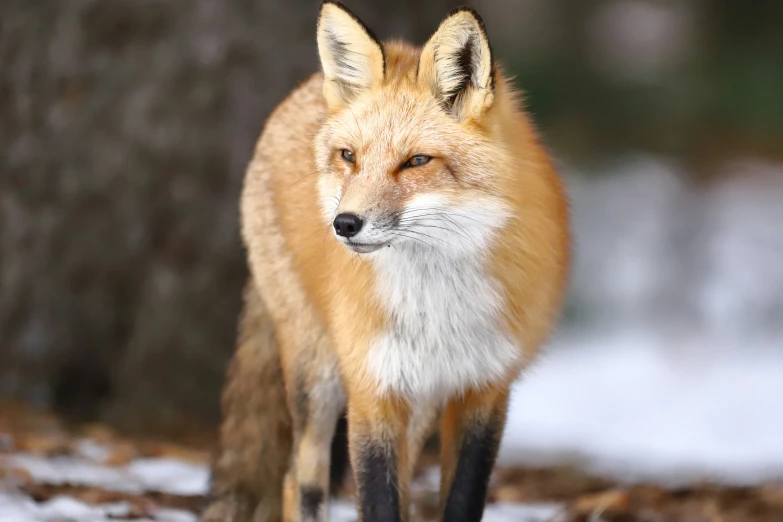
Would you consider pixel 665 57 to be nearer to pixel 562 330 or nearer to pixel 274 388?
pixel 562 330

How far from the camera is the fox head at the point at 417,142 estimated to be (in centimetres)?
222

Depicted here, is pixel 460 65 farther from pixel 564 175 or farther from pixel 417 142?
pixel 564 175

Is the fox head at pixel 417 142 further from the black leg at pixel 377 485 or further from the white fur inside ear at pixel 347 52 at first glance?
the black leg at pixel 377 485

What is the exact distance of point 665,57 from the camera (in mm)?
10055

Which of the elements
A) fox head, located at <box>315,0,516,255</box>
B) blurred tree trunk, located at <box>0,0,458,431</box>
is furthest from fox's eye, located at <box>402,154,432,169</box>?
blurred tree trunk, located at <box>0,0,458,431</box>

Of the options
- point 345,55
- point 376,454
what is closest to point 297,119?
point 345,55

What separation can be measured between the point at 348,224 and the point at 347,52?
60cm

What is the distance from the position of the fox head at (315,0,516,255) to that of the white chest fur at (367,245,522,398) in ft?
0.21

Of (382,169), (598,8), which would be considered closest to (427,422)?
(382,169)

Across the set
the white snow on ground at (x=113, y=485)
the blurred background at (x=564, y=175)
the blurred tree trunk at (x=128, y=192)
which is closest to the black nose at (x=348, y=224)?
the blurred background at (x=564, y=175)

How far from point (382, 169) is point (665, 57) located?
28.1ft

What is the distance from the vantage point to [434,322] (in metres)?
2.44

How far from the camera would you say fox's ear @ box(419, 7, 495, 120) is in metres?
2.23

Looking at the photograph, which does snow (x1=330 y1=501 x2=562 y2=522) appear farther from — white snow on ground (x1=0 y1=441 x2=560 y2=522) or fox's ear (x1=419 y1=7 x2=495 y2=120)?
fox's ear (x1=419 y1=7 x2=495 y2=120)
